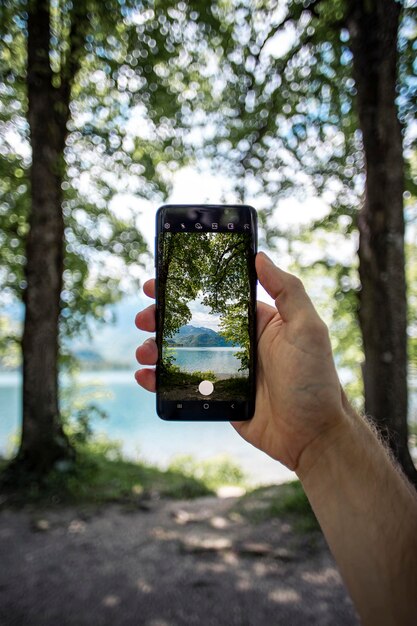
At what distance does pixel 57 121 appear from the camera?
773cm

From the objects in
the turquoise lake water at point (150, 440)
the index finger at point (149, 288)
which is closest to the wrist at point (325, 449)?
the index finger at point (149, 288)

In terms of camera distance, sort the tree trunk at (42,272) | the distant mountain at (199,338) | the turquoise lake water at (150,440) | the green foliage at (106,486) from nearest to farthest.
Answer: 1. the distant mountain at (199,338)
2. the green foliage at (106,486)
3. the tree trunk at (42,272)
4. the turquoise lake water at (150,440)

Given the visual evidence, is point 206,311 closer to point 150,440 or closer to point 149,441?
point 149,441

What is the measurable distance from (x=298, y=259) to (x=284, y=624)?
8470 mm

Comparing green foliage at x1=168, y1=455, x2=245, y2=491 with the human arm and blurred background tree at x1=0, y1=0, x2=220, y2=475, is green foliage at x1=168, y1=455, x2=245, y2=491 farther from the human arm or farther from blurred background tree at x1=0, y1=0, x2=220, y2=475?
the human arm

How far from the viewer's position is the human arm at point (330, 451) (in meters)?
1.43

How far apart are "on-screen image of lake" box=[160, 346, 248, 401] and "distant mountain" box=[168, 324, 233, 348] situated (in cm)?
2

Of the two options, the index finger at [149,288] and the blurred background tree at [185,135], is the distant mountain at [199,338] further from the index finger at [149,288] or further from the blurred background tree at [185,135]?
the blurred background tree at [185,135]

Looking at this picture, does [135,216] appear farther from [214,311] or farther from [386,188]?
[214,311]

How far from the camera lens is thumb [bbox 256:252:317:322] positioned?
2.10 meters

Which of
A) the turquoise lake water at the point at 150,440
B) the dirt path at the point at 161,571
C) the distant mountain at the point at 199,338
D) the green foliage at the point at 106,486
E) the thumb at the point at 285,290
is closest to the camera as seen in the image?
the thumb at the point at 285,290

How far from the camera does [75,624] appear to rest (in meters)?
3.58

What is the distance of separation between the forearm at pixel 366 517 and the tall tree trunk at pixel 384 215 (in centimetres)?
382

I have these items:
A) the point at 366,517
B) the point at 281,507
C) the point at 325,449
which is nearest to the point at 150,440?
the point at 281,507
